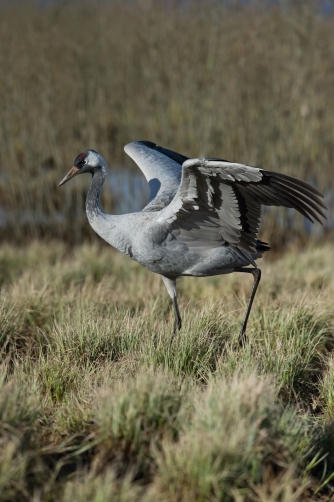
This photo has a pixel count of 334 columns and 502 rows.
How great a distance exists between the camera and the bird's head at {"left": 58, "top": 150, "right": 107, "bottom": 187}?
4582mm

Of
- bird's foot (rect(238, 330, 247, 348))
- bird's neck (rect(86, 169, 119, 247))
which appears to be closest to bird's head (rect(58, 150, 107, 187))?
bird's neck (rect(86, 169, 119, 247))

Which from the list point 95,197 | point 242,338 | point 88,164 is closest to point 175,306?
point 242,338

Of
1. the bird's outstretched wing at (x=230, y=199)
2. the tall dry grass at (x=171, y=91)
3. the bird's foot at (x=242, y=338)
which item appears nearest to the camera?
the bird's outstretched wing at (x=230, y=199)

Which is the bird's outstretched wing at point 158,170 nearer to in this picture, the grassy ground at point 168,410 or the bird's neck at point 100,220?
the bird's neck at point 100,220

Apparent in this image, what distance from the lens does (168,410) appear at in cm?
277

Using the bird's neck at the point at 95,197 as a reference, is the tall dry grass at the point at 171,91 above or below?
above

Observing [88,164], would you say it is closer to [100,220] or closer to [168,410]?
[100,220]

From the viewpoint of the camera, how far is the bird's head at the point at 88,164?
15.0 feet

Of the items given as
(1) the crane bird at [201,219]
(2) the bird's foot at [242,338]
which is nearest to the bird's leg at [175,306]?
(1) the crane bird at [201,219]

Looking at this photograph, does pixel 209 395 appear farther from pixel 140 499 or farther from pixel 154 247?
pixel 154 247

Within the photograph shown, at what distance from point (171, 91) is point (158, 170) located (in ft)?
17.9

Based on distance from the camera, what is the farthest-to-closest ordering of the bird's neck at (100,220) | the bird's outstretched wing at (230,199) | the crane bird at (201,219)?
the bird's neck at (100,220) → the crane bird at (201,219) → the bird's outstretched wing at (230,199)

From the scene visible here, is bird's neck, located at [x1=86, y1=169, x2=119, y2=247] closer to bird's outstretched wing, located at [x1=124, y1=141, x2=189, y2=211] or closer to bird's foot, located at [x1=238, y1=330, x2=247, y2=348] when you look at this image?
bird's outstretched wing, located at [x1=124, y1=141, x2=189, y2=211]

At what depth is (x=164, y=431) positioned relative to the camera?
2676 mm
